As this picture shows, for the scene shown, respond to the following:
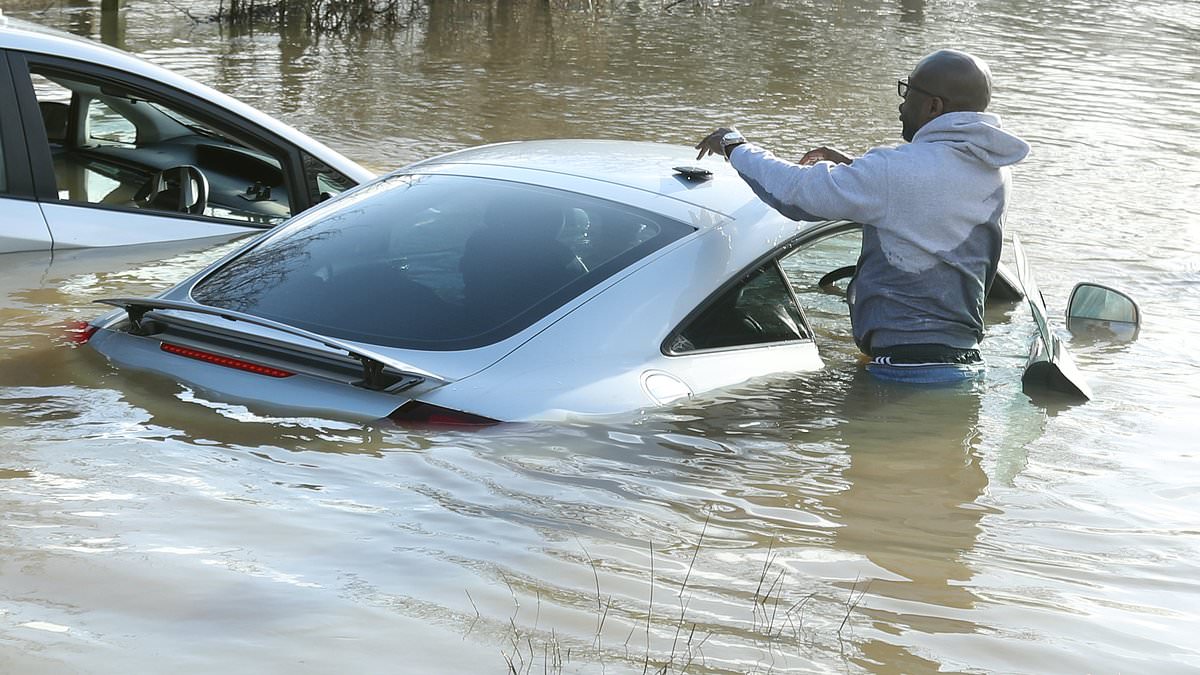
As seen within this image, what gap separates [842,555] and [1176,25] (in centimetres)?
2382

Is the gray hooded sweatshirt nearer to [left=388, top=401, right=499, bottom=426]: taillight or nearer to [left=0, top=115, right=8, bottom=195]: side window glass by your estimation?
[left=388, top=401, right=499, bottom=426]: taillight

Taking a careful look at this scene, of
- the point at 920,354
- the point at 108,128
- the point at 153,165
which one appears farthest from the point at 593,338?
the point at 108,128

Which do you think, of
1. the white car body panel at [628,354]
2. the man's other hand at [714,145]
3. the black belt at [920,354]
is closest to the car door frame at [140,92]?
the man's other hand at [714,145]

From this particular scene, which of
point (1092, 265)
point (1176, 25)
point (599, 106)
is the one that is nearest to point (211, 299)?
point (1092, 265)

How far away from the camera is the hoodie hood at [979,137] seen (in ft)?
16.2

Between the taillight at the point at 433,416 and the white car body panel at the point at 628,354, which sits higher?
the white car body panel at the point at 628,354

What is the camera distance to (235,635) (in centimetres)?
279

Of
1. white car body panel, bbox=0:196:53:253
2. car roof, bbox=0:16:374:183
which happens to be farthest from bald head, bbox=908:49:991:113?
white car body panel, bbox=0:196:53:253

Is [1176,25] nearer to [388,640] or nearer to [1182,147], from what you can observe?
[1182,147]

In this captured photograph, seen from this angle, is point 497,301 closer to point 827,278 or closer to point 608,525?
point 608,525

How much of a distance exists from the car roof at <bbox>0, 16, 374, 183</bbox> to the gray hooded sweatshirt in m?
2.16

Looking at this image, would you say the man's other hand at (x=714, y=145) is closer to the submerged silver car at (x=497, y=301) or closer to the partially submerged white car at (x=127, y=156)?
the submerged silver car at (x=497, y=301)

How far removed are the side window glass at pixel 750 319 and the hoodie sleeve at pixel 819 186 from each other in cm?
23

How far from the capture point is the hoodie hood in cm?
494
